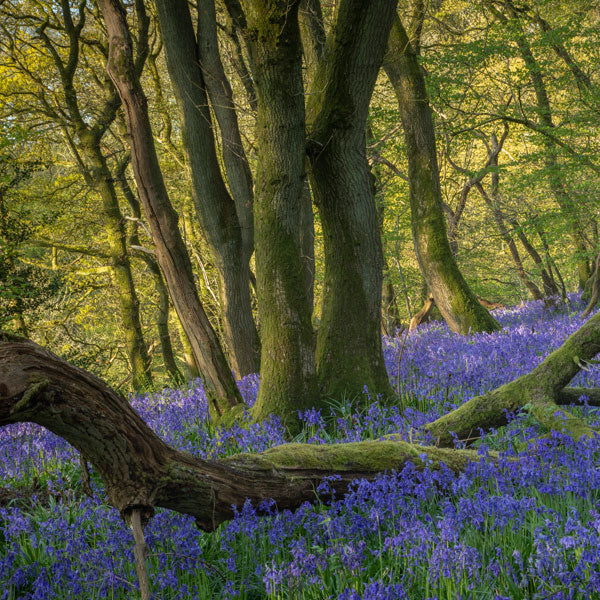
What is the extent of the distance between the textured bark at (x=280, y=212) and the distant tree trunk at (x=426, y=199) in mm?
6216

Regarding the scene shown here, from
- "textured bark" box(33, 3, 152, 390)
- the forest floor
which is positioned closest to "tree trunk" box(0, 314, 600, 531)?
the forest floor

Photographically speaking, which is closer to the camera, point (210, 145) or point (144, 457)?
point (144, 457)

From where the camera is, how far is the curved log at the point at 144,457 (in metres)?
2.42

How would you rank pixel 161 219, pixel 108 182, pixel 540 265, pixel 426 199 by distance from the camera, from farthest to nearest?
1. pixel 540 265
2. pixel 108 182
3. pixel 426 199
4. pixel 161 219

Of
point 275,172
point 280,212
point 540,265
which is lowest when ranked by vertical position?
point 540,265

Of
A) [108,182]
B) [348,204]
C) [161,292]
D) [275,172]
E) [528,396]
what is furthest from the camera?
[161,292]

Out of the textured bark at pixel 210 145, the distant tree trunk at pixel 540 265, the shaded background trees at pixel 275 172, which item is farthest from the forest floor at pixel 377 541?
the distant tree trunk at pixel 540 265

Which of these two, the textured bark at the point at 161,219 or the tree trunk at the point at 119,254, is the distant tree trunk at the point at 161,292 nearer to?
the tree trunk at the point at 119,254

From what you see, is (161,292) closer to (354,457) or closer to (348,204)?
Answer: (348,204)

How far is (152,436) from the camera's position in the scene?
285 cm

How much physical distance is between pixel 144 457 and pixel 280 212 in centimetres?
364

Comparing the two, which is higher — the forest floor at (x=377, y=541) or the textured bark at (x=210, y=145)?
the textured bark at (x=210, y=145)

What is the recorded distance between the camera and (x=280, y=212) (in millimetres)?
5922

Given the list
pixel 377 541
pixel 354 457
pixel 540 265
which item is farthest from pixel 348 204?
pixel 540 265
